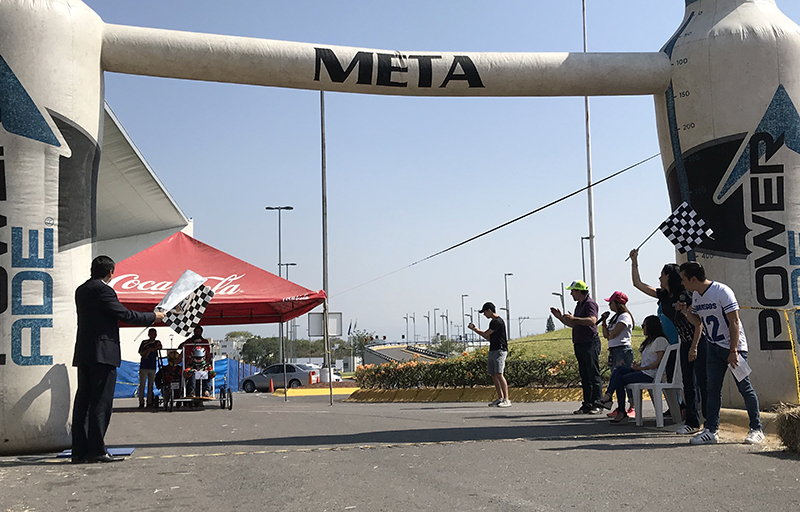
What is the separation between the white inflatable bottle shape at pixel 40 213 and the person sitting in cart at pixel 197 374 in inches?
267

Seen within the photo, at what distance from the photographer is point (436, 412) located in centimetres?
1198

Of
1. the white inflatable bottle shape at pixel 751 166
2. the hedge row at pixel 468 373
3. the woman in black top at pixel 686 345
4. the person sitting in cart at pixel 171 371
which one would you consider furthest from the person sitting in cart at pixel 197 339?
the white inflatable bottle shape at pixel 751 166

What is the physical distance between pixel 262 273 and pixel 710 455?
1000cm

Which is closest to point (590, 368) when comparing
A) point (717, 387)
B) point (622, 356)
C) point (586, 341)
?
point (586, 341)

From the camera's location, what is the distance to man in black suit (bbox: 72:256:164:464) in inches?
262

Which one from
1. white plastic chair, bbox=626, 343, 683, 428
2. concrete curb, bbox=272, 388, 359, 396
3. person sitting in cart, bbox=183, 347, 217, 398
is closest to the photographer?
white plastic chair, bbox=626, 343, 683, 428

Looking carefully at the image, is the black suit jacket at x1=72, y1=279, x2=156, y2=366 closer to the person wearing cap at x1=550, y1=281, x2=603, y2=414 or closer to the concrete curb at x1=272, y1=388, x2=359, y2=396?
the person wearing cap at x1=550, y1=281, x2=603, y2=414

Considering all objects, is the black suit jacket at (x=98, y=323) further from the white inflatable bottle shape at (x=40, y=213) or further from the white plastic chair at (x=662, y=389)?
the white plastic chair at (x=662, y=389)

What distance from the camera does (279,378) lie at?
37031 millimetres

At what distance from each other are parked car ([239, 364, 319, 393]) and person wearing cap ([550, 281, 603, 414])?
88.1ft

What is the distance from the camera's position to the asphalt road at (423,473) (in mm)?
4648

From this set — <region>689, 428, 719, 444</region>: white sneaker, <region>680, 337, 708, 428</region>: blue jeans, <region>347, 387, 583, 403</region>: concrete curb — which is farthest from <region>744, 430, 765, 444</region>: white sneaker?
<region>347, 387, 583, 403</region>: concrete curb

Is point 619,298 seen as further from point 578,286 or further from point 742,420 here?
point 742,420

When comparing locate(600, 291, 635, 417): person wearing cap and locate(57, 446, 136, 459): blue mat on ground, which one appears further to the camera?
locate(600, 291, 635, 417): person wearing cap
